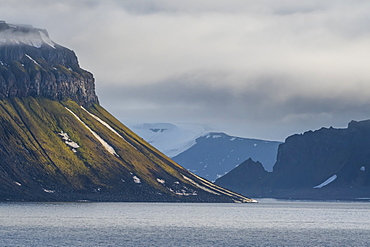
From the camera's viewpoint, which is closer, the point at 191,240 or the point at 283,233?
the point at 191,240

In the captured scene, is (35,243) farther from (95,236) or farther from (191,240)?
(191,240)

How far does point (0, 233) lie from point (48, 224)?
103ft

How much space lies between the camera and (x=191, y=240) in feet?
527

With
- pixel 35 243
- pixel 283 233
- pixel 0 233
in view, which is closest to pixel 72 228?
pixel 0 233

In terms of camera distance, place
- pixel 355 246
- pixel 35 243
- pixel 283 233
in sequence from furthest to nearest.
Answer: pixel 283 233
pixel 355 246
pixel 35 243

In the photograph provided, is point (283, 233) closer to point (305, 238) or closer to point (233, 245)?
point (305, 238)

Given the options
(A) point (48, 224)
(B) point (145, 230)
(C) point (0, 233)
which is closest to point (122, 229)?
(B) point (145, 230)

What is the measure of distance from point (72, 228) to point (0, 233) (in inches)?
966

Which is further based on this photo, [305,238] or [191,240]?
[305,238]

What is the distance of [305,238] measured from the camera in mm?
173250

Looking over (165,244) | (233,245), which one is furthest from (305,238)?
(165,244)

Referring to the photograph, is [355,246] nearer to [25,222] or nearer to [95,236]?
[95,236]

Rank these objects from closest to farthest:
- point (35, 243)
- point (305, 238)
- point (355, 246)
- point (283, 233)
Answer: point (35, 243)
point (355, 246)
point (305, 238)
point (283, 233)

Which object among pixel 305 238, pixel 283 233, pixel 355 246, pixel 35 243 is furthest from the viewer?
pixel 283 233
